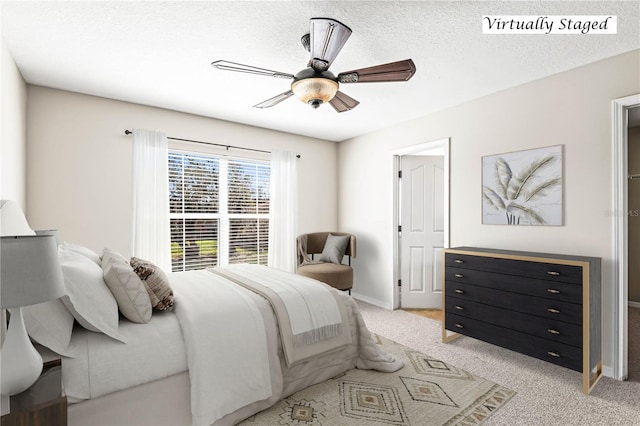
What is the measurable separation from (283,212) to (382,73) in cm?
294

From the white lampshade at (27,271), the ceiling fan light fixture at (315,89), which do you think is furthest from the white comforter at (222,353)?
the ceiling fan light fixture at (315,89)

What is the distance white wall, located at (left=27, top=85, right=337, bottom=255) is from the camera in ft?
10.4

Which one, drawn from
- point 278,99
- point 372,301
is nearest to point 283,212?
point 372,301

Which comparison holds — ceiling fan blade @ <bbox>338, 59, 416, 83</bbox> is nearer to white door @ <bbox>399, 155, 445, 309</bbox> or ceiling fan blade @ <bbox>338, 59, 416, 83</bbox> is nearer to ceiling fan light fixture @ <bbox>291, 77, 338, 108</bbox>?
ceiling fan light fixture @ <bbox>291, 77, 338, 108</bbox>

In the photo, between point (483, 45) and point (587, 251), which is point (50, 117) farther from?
point (587, 251)

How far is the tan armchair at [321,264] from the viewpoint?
420 centimetres

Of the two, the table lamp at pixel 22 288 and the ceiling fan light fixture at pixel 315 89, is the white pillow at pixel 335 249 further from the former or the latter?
the table lamp at pixel 22 288

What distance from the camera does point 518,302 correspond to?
2.69 meters

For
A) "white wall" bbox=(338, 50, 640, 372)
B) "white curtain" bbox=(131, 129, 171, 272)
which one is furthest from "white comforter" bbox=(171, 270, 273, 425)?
"white wall" bbox=(338, 50, 640, 372)

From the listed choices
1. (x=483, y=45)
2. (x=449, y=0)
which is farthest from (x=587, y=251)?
(x=449, y=0)

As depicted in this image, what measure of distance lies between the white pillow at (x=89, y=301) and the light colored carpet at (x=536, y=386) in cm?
232

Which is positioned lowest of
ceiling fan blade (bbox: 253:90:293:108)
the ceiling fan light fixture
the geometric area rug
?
the geometric area rug

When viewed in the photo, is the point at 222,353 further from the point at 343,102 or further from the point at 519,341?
the point at 519,341

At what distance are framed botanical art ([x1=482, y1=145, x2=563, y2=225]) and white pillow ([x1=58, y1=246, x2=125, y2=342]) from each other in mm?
3371
